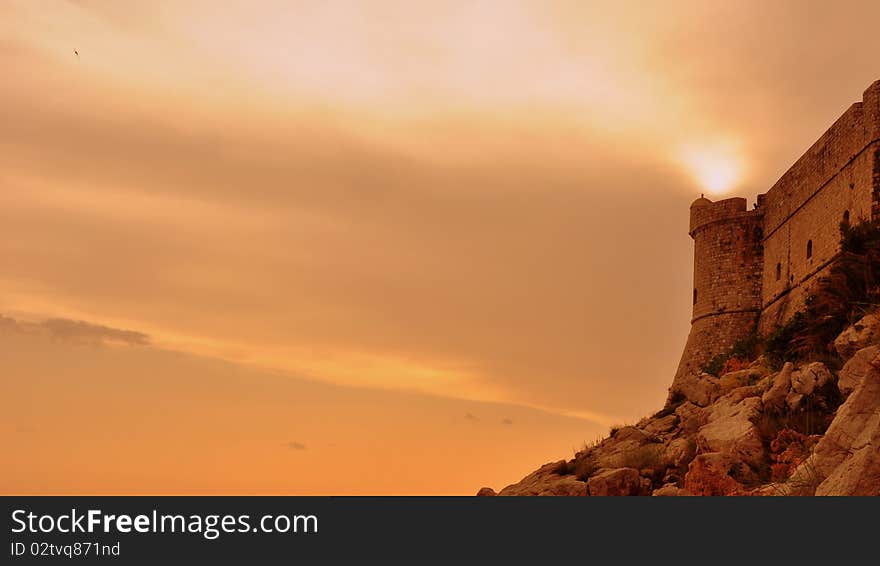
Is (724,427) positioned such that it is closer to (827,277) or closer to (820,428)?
(820,428)

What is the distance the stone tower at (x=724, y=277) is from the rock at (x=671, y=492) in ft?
49.5

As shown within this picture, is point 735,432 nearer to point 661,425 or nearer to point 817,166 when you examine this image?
point 661,425

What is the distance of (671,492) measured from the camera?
17344 millimetres

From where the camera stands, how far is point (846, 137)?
83.6 ft

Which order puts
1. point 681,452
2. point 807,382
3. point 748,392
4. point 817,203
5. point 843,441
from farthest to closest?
point 817,203
point 748,392
point 681,452
point 807,382
point 843,441

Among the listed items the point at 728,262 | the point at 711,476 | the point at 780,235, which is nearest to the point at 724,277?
the point at 728,262

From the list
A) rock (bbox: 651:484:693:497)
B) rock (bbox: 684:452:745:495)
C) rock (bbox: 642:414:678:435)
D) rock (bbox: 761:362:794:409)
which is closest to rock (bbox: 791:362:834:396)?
rock (bbox: 761:362:794:409)

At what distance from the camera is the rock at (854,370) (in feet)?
53.6

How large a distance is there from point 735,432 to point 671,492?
165cm

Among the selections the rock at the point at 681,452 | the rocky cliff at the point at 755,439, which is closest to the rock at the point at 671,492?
the rocky cliff at the point at 755,439

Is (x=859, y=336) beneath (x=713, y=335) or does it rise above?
beneath
